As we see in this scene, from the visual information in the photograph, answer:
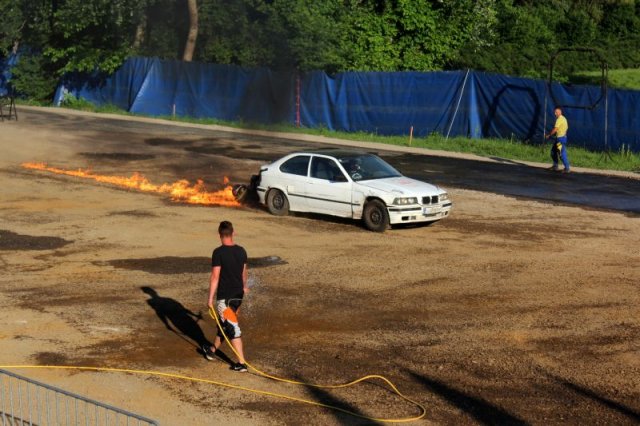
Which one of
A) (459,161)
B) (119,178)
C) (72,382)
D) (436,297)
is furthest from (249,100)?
(72,382)

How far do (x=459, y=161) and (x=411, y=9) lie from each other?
52.4 ft

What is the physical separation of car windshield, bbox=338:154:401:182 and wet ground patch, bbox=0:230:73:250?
5.79 m

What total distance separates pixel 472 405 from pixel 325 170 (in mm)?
11018

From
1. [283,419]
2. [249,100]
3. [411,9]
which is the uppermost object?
[411,9]

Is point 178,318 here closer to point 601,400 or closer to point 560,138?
point 601,400

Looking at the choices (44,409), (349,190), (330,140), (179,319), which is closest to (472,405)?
(44,409)

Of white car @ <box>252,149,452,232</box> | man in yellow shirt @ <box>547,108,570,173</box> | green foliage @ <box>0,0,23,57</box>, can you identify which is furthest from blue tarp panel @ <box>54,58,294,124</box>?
white car @ <box>252,149,452,232</box>

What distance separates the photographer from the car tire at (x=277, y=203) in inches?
840

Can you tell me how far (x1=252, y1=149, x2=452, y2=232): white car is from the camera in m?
19.4

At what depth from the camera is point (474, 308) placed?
13.8m

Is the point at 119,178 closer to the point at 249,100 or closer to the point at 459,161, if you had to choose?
the point at 459,161

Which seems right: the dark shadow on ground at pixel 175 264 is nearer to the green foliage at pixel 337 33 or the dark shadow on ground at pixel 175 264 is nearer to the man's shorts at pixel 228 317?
the man's shorts at pixel 228 317

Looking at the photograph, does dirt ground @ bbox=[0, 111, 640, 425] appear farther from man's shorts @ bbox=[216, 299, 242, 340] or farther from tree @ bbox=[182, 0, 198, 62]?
tree @ bbox=[182, 0, 198, 62]

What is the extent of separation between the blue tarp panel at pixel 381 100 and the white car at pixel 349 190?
16.0 m
